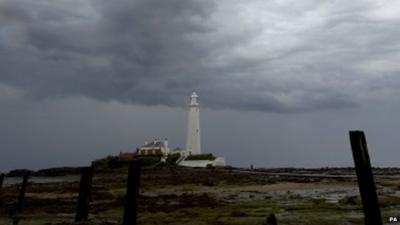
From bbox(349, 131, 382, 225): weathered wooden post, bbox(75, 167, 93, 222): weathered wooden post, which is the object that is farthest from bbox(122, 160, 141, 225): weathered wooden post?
bbox(349, 131, 382, 225): weathered wooden post

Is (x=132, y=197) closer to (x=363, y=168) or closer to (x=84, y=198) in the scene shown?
(x=84, y=198)

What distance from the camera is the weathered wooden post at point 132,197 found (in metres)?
19.9

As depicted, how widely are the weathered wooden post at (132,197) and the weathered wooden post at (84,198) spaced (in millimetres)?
2891

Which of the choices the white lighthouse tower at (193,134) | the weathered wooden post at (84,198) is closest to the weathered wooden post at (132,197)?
the weathered wooden post at (84,198)

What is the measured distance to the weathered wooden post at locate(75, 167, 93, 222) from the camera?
22703 millimetres

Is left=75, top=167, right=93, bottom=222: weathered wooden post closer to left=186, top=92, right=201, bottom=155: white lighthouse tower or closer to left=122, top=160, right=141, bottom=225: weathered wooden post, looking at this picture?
left=122, top=160, right=141, bottom=225: weathered wooden post

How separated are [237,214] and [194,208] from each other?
4.36 meters

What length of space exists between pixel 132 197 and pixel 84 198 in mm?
3906

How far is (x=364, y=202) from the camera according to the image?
49.0 feet

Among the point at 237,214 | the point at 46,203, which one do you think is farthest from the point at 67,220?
the point at 46,203

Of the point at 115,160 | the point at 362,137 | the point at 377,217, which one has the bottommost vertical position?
the point at 377,217

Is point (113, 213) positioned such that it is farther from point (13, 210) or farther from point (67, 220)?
point (13, 210)

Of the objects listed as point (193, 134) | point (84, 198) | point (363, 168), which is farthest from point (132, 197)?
point (193, 134)

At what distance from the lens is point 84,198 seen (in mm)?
23578
